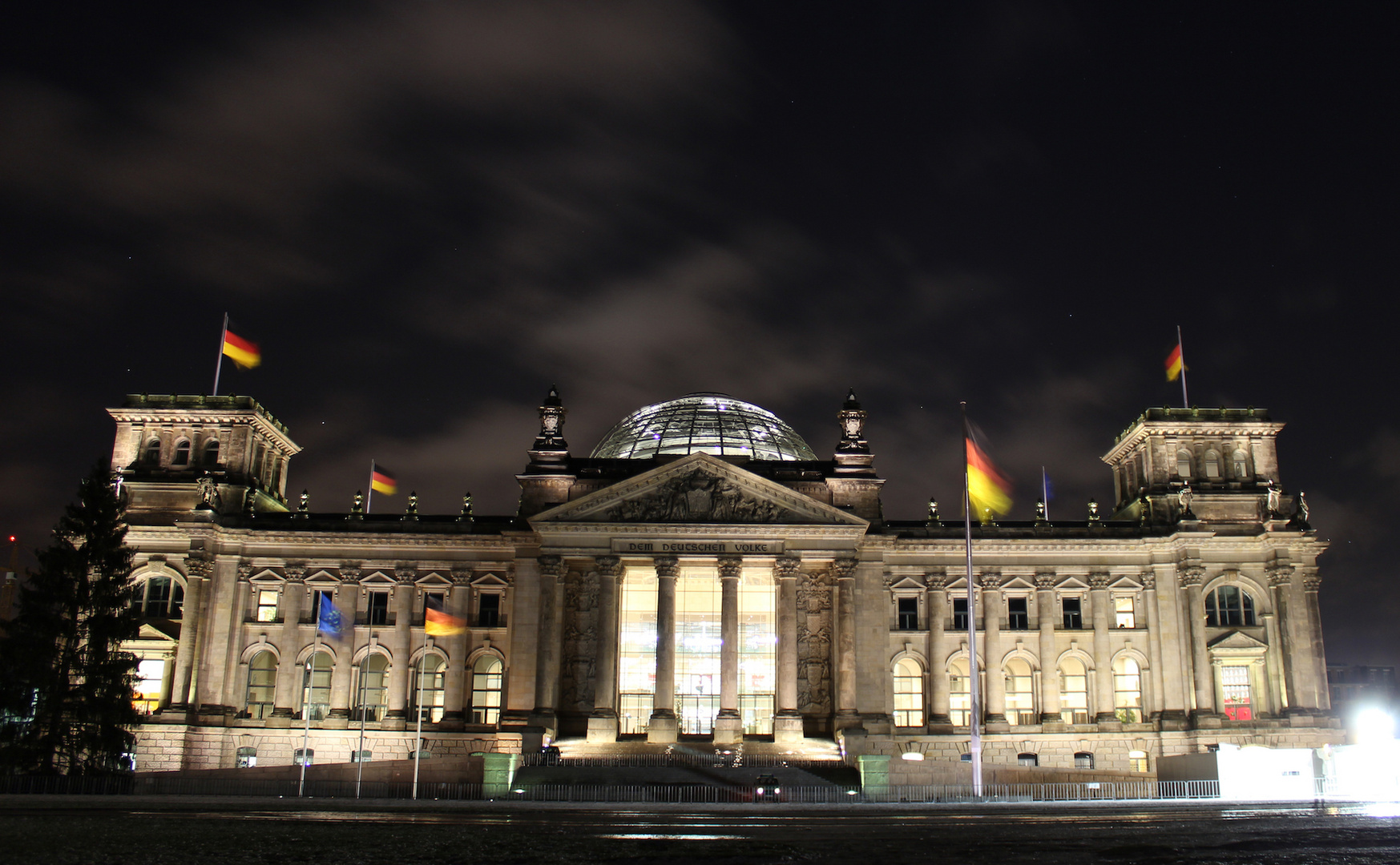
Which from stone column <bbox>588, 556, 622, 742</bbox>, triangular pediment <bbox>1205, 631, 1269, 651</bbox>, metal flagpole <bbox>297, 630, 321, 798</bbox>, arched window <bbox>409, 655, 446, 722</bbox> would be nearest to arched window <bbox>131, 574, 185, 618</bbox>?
metal flagpole <bbox>297, 630, 321, 798</bbox>

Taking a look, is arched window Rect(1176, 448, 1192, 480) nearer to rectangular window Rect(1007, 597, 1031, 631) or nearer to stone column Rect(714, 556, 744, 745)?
rectangular window Rect(1007, 597, 1031, 631)

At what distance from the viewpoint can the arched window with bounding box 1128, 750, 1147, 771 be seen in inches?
2707

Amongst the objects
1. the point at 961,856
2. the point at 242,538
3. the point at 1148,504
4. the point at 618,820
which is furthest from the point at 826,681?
the point at 961,856

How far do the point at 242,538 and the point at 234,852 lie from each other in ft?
172

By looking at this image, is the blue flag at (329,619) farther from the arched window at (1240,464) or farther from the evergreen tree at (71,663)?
the arched window at (1240,464)

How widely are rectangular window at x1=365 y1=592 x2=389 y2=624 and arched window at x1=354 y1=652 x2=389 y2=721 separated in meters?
2.13

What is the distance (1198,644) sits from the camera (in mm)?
69625

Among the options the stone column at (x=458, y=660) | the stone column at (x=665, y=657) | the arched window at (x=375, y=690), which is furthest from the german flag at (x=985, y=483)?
the arched window at (x=375, y=690)

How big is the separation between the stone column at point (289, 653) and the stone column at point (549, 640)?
16478 mm

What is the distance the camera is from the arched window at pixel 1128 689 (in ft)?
232

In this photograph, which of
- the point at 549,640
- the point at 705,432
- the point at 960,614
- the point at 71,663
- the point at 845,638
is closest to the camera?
the point at 71,663

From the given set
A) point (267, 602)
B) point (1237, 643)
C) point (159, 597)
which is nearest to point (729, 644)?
point (267, 602)

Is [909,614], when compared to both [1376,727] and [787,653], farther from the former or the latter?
[1376,727]

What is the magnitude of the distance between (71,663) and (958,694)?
166 ft
